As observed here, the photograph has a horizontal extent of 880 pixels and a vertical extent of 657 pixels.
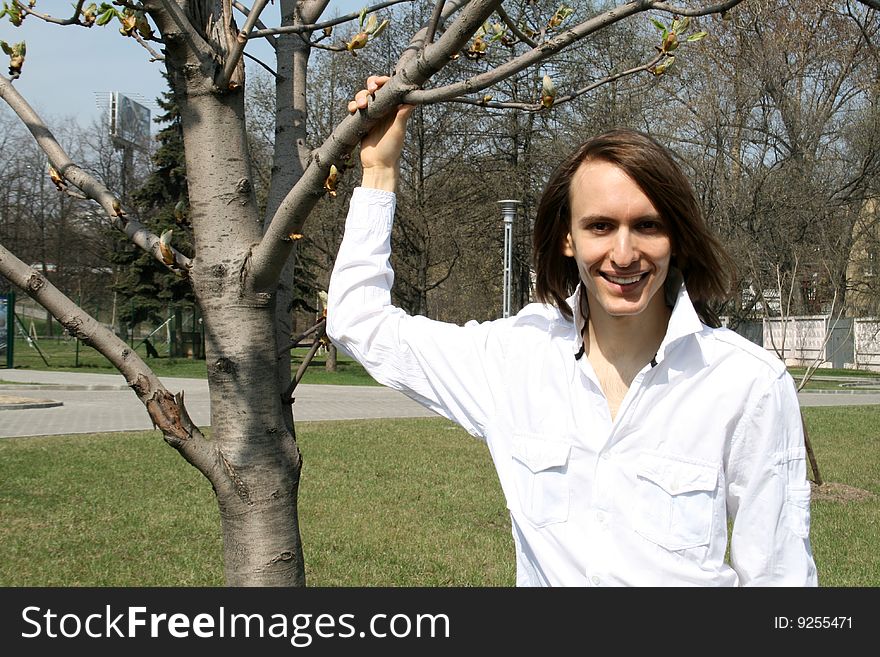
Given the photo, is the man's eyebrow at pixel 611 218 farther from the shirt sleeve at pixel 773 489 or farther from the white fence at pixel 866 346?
the white fence at pixel 866 346

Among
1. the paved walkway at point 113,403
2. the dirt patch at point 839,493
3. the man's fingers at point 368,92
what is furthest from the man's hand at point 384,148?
the paved walkway at point 113,403

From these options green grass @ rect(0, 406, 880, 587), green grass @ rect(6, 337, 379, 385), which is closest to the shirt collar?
green grass @ rect(0, 406, 880, 587)

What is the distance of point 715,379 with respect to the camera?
1769mm

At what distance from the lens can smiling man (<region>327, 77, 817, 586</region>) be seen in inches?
68.4

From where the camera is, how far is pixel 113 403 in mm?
18062

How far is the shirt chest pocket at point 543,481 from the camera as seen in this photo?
1.80 meters

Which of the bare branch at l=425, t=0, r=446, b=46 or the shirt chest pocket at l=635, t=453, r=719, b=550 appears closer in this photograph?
the shirt chest pocket at l=635, t=453, r=719, b=550

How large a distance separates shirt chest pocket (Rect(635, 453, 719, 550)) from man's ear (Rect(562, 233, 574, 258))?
518 mm

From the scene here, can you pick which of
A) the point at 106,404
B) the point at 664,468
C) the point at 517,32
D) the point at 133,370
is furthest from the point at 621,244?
the point at 106,404

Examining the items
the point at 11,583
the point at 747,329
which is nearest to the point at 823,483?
the point at 11,583

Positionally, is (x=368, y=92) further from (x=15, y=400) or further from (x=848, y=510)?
(x=15, y=400)

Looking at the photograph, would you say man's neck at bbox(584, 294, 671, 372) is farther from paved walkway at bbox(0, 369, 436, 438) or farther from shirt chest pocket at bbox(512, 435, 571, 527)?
paved walkway at bbox(0, 369, 436, 438)

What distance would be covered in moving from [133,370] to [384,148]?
94cm
